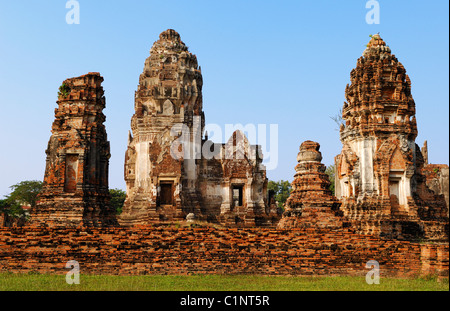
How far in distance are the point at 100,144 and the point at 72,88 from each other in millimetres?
2013

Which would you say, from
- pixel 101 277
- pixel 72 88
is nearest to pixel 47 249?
pixel 101 277

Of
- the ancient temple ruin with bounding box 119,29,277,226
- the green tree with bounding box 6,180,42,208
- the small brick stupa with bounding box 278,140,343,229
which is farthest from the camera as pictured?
the green tree with bounding box 6,180,42,208

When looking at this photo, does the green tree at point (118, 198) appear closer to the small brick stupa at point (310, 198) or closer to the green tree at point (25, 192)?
the green tree at point (25, 192)

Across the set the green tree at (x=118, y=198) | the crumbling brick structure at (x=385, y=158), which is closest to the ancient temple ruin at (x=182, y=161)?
the crumbling brick structure at (x=385, y=158)

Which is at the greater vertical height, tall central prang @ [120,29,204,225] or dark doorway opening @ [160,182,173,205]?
tall central prang @ [120,29,204,225]

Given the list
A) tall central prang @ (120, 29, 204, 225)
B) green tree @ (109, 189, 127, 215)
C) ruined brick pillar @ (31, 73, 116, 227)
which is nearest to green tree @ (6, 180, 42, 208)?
green tree @ (109, 189, 127, 215)

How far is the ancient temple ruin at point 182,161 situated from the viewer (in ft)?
85.3

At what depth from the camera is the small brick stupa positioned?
1430 centimetres

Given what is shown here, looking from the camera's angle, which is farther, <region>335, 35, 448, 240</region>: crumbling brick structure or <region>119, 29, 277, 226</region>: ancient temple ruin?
<region>119, 29, 277, 226</region>: ancient temple ruin

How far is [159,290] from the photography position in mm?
10297

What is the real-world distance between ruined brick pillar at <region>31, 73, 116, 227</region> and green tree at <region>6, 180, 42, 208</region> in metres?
28.1

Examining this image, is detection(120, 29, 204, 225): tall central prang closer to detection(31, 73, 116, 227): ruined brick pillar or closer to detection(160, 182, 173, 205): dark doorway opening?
detection(160, 182, 173, 205): dark doorway opening

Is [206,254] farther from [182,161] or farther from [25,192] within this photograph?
[25,192]

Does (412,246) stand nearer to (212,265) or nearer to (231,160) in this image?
(212,265)
